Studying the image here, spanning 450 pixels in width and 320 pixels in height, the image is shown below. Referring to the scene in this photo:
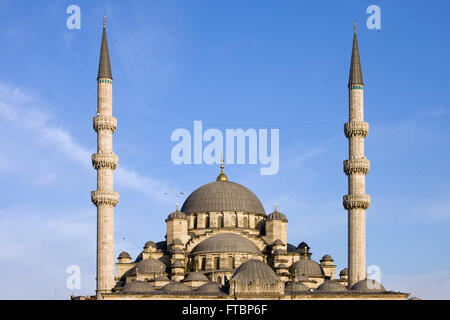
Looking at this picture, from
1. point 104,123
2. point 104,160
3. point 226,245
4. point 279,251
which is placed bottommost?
point 279,251

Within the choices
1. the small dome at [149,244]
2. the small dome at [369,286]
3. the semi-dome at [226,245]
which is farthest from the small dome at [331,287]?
the small dome at [149,244]

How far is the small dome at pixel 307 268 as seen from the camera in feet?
219

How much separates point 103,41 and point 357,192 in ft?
69.3

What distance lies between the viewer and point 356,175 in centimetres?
6362

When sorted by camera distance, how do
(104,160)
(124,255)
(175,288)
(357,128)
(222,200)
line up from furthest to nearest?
(222,200) → (124,255) → (357,128) → (104,160) → (175,288)

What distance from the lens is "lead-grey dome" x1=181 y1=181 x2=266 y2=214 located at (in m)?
73.5

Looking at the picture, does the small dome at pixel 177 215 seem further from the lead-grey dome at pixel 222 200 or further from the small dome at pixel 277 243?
A: the small dome at pixel 277 243

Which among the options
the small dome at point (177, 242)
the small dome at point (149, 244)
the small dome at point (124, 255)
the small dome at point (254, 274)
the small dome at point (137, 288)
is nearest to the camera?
the small dome at point (137, 288)

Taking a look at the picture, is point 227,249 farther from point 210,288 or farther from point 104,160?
point 104,160

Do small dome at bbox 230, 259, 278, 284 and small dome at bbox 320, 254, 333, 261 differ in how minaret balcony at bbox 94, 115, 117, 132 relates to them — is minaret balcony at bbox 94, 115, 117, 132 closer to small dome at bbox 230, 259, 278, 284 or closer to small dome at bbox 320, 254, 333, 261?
small dome at bbox 230, 259, 278, 284

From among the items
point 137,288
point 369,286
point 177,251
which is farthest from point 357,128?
point 137,288

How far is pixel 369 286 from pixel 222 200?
18.4 m

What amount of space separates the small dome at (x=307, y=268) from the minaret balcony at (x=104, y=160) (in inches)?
610
